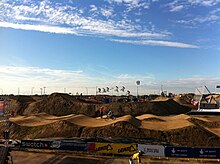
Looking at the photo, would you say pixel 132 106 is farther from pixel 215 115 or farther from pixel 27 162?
pixel 27 162

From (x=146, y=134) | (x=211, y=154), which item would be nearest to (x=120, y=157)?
(x=211, y=154)

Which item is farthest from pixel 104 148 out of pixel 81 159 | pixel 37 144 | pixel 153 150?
pixel 37 144

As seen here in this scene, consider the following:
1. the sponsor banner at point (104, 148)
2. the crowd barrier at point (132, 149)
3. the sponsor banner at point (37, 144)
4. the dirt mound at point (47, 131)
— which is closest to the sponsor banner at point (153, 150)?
the crowd barrier at point (132, 149)

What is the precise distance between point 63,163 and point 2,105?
12.5 meters

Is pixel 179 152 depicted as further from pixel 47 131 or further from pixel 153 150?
pixel 47 131

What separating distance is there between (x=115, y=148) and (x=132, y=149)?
215cm

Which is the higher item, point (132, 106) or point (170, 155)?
point (132, 106)

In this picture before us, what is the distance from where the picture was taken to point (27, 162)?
30109 mm

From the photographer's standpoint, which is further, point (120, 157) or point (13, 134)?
point (13, 134)

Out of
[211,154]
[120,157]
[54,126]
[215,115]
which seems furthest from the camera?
[215,115]

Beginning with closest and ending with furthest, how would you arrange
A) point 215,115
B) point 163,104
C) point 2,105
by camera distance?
point 2,105
point 215,115
point 163,104

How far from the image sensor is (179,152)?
29641 mm

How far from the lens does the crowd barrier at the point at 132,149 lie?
95.1ft

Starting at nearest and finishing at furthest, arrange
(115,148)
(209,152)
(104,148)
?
(209,152)
(115,148)
(104,148)
